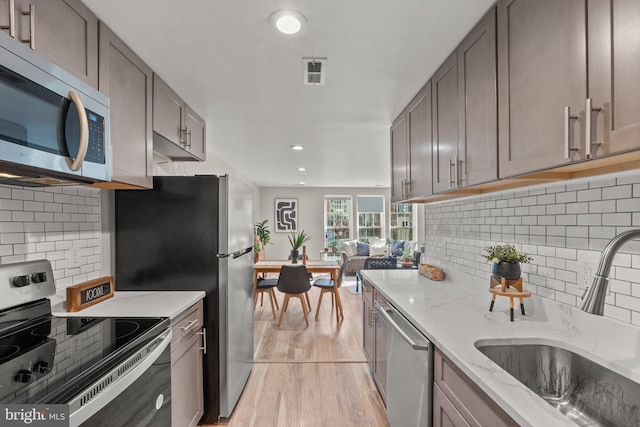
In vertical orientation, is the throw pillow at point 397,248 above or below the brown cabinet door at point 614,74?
below

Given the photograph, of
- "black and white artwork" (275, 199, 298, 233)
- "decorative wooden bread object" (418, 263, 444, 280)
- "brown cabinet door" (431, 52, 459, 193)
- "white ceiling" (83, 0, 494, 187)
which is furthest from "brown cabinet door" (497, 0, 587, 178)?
"black and white artwork" (275, 199, 298, 233)

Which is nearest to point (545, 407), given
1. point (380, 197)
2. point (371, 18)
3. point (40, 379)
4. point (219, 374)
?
point (40, 379)

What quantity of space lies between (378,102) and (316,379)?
2.27m

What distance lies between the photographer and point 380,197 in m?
8.55

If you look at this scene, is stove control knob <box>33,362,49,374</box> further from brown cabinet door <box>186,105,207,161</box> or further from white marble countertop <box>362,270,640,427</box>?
brown cabinet door <box>186,105,207,161</box>

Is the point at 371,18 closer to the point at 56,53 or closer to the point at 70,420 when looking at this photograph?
the point at 56,53

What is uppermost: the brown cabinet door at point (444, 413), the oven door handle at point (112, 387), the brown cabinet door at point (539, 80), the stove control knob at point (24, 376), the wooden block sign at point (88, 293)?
the brown cabinet door at point (539, 80)

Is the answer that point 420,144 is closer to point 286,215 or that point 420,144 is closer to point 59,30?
point 59,30

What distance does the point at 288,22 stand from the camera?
1.37 m

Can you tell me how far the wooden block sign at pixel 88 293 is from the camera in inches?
61.6

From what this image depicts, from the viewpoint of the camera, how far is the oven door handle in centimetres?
89

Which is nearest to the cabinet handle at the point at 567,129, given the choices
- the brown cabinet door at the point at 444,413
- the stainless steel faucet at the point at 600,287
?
the stainless steel faucet at the point at 600,287

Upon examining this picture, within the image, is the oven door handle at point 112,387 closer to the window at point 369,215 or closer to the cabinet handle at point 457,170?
the cabinet handle at point 457,170

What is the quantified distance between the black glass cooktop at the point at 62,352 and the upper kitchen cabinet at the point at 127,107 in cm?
68
